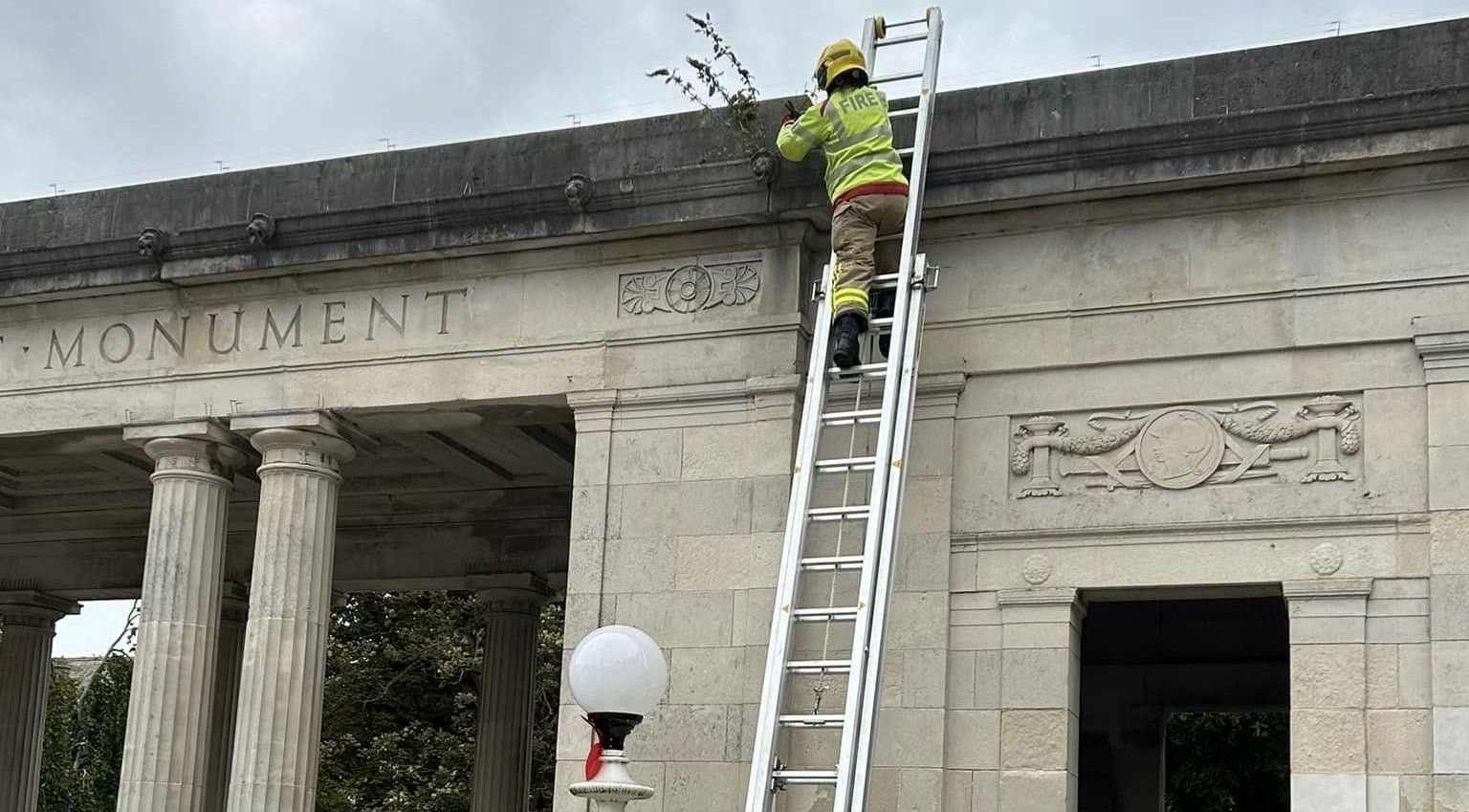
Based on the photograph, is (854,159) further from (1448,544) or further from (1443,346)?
(1448,544)

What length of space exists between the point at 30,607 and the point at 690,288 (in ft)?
42.8

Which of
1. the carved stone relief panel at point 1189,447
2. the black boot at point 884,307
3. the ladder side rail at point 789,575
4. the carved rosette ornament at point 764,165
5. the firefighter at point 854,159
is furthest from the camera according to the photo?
the carved rosette ornament at point 764,165

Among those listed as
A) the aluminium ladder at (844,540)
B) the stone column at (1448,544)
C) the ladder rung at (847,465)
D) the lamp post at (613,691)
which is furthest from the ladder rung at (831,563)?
the stone column at (1448,544)

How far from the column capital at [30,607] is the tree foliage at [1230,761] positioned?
18.1 m

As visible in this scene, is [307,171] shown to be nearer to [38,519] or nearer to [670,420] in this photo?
[670,420]

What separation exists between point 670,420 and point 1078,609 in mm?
3575

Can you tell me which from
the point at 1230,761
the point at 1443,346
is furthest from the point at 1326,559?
the point at 1230,761

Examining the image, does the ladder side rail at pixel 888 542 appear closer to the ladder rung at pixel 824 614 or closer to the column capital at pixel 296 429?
the ladder rung at pixel 824 614

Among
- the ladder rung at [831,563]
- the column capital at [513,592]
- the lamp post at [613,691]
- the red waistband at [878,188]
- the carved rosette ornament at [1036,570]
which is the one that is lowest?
the lamp post at [613,691]

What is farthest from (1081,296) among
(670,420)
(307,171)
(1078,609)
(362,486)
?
(362,486)

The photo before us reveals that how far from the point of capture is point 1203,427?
1510 centimetres

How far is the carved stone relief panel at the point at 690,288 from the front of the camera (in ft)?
54.4

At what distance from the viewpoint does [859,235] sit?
15.1 m

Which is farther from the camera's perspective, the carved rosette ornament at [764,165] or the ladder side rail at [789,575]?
the carved rosette ornament at [764,165]
